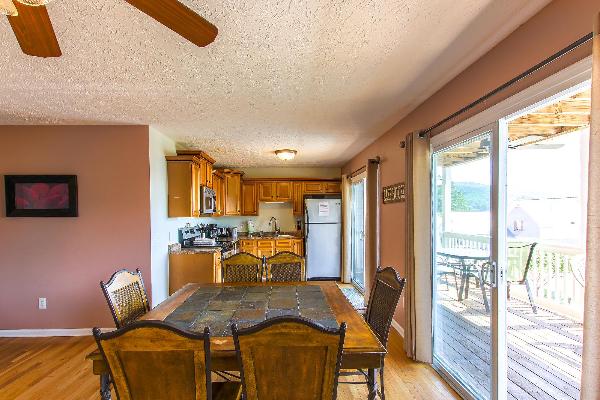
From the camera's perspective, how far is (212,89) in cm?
297

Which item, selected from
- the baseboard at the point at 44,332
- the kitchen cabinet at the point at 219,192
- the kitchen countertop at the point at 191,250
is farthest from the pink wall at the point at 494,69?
the baseboard at the point at 44,332

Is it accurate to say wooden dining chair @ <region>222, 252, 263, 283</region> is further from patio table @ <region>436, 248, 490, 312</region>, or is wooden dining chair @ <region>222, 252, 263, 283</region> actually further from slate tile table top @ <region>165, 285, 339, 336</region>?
patio table @ <region>436, 248, 490, 312</region>

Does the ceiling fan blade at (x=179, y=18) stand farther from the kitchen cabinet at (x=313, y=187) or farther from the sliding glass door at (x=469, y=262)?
the kitchen cabinet at (x=313, y=187)

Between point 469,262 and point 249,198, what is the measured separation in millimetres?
5326

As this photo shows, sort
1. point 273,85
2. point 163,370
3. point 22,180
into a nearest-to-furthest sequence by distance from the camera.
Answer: point 163,370 → point 273,85 → point 22,180

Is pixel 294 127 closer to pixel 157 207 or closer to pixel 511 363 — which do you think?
pixel 157 207

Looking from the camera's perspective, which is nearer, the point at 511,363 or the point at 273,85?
the point at 273,85

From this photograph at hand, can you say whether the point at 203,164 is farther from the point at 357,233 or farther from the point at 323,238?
the point at 357,233

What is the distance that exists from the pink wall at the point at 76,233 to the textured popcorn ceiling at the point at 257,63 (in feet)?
0.98

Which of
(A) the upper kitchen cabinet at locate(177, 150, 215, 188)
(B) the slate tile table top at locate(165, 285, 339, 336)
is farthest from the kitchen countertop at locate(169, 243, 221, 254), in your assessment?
(B) the slate tile table top at locate(165, 285, 339, 336)

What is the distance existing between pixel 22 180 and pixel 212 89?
9.16 ft

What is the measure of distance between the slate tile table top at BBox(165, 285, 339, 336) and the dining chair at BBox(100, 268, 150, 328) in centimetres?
37

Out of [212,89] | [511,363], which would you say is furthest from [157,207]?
[511,363]

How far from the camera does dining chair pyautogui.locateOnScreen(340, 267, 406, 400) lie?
2.29 metres
